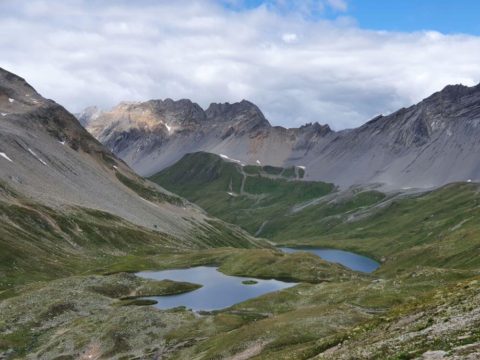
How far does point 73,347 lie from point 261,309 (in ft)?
103

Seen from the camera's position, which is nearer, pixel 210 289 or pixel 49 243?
pixel 210 289

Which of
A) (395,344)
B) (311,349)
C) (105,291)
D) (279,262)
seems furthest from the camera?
(279,262)

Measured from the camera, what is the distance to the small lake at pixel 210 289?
116 meters

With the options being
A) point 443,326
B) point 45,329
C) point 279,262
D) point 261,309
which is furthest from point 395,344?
point 279,262

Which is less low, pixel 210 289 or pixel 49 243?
pixel 210 289

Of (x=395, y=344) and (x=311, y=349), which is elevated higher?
(x=395, y=344)

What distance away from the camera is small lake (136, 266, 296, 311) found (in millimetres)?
116250

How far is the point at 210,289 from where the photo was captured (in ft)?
438

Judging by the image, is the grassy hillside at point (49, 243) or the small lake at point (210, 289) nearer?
the small lake at point (210, 289)

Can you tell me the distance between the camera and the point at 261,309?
324ft

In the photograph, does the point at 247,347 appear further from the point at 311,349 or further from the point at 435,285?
the point at 435,285

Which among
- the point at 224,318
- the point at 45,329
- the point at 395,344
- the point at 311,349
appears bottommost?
the point at 45,329

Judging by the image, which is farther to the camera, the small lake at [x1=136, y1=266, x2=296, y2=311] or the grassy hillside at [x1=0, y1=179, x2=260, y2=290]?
the grassy hillside at [x1=0, y1=179, x2=260, y2=290]

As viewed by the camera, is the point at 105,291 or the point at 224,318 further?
the point at 105,291
